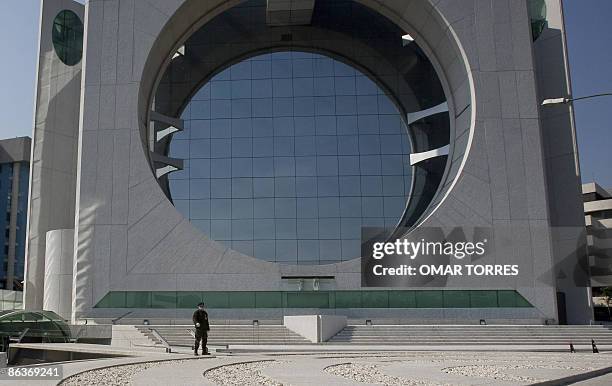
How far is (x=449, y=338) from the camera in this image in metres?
23.7

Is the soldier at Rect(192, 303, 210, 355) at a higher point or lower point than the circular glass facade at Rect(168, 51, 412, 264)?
lower

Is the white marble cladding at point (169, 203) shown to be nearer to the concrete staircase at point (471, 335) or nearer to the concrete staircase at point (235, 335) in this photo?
the concrete staircase at point (471, 335)

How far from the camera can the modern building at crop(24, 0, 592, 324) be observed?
30.2m

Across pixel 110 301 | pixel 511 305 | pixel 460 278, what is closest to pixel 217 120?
pixel 110 301

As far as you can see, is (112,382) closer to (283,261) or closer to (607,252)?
(283,261)

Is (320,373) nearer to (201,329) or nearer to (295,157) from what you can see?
(201,329)

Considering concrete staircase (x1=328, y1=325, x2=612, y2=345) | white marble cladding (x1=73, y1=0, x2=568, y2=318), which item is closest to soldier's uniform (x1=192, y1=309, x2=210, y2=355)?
concrete staircase (x1=328, y1=325, x2=612, y2=345)

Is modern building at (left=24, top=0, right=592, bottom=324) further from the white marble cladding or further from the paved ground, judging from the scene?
the paved ground

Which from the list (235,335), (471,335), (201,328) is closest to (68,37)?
(235,335)

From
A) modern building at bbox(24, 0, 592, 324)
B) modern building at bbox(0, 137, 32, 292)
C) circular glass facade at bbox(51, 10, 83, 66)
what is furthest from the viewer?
modern building at bbox(0, 137, 32, 292)

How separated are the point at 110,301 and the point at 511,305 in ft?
63.7

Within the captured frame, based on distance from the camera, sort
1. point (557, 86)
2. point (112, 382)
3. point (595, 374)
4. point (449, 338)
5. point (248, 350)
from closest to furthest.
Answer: point (112, 382)
point (595, 374)
point (248, 350)
point (449, 338)
point (557, 86)

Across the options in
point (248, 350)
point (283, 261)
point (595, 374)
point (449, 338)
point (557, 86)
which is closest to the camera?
point (595, 374)

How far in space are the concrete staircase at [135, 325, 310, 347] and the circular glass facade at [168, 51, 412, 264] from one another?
30.0 ft
